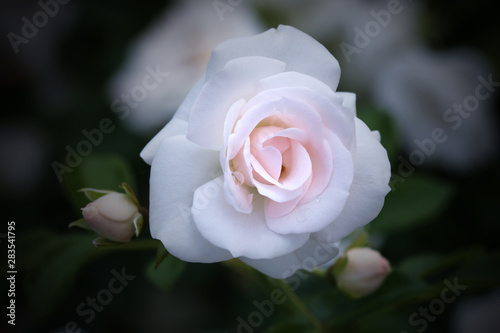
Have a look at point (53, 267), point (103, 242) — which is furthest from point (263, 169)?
point (53, 267)

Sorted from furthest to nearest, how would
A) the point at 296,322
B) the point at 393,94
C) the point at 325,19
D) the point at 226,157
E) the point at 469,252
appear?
the point at 325,19, the point at 393,94, the point at 469,252, the point at 296,322, the point at 226,157

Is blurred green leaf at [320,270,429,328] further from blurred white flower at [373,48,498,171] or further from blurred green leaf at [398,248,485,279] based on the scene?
blurred white flower at [373,48,498,171]

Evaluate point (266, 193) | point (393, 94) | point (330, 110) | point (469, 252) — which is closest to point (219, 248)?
point (266, 193)

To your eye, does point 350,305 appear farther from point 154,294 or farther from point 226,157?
point 154,294

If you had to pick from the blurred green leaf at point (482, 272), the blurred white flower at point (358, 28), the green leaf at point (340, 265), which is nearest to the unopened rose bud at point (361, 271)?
the green leaf at point (340, 265)

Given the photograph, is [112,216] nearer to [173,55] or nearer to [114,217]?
[114,217]

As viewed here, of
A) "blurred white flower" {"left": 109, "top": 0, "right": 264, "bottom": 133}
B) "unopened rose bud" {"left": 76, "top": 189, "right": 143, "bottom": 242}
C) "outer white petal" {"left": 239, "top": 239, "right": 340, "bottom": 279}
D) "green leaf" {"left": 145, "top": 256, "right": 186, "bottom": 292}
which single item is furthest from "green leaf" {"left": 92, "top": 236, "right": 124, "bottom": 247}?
"blurred white flower" {"left": 109, "top": 0, "right": 264, "bottom": 133}
